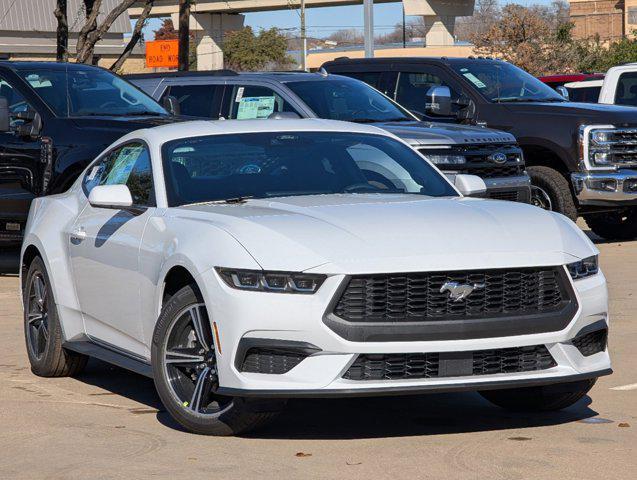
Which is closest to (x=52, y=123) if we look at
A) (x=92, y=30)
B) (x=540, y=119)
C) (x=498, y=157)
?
(x=498, y=157)

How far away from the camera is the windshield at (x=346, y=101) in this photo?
1522cm

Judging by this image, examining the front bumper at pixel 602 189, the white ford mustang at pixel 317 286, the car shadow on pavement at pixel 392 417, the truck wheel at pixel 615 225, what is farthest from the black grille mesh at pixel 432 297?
the truck wheel at pixel 615 225

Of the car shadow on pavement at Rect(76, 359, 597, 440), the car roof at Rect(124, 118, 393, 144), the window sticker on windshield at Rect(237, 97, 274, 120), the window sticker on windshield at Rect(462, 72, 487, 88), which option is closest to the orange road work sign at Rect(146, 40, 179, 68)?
the window sticker on windshield at Rect(462, 72, 487, 88)

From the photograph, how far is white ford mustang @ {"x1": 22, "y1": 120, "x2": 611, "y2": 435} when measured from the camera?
6.39 metres

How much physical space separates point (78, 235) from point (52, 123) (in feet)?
18.9

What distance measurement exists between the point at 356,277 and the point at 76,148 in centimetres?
766

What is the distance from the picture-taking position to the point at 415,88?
1736cm

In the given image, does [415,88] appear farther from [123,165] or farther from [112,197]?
[112,197]

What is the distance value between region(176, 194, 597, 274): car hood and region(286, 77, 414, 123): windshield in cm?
785

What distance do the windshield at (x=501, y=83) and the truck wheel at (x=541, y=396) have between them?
9883 millimetres

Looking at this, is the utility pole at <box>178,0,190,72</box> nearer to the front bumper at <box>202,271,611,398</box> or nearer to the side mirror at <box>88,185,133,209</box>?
the side mirror at <box>88,185,133,209</box>

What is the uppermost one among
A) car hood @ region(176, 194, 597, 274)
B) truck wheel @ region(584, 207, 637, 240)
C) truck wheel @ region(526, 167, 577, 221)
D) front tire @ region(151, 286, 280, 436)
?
car hood @ region(176, 194, 597, 274)

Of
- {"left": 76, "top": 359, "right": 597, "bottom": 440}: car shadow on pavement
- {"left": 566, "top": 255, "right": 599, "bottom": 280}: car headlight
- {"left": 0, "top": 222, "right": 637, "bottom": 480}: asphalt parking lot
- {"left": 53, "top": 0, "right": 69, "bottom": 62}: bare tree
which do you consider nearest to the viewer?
{"left": 0, "top": 222, "right": 637, "bottom": 480}: asphalt parking lot

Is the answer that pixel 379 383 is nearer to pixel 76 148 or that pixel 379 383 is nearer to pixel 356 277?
pixel 356 277
